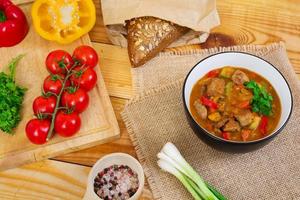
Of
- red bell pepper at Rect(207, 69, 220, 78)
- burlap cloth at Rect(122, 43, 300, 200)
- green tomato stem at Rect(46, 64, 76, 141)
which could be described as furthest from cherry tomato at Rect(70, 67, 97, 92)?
red bell pepper at Rect(207, 69, 220, 78)

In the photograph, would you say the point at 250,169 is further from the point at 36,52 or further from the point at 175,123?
the point at 36,52

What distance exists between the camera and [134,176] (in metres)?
1.62

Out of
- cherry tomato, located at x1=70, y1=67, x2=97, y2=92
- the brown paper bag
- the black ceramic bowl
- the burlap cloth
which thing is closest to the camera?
the black ceramic bowl

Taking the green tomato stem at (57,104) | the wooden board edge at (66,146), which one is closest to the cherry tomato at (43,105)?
the green tomato stem at (57,104)

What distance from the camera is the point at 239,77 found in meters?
1.64

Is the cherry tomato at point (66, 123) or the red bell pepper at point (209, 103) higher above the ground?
the red bell pepper at point (209, 103)

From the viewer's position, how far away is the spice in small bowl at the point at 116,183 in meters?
1.58

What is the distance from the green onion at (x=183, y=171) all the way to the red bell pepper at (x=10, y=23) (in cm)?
72

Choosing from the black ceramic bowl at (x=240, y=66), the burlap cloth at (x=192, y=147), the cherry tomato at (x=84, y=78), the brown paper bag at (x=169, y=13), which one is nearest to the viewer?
the black ceramic bowl at (x=240, y=66)

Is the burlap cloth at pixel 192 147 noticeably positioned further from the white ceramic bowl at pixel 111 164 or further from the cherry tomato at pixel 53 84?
the cherry tomato at pixel 53 84

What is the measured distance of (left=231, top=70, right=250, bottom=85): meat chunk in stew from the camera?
5.36ft

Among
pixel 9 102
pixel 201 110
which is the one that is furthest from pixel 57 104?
pixel 201 110

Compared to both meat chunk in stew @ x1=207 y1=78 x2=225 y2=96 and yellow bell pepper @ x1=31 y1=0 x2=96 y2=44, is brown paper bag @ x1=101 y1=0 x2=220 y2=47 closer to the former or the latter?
yellow bell pepper @ x1=31 y1=0 x2=96 y2=44

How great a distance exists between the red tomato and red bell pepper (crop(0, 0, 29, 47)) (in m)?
0.18
